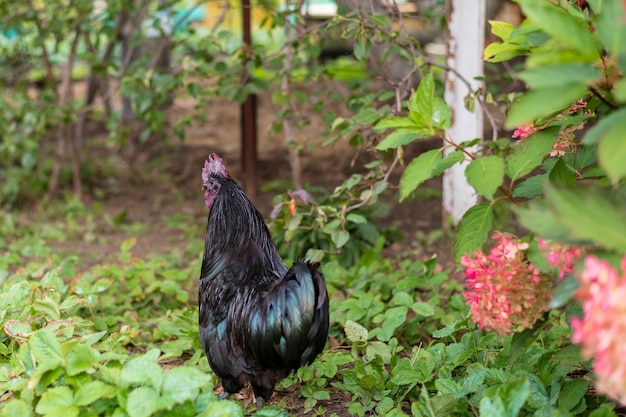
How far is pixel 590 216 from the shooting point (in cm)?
160

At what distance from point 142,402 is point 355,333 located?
1.32 meters

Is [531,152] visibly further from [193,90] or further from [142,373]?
[193,90]

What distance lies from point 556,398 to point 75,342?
65.4 inches

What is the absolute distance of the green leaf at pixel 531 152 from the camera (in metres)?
2.28

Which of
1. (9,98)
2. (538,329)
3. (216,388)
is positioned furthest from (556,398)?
(9,98)

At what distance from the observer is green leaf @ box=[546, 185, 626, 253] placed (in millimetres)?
1588

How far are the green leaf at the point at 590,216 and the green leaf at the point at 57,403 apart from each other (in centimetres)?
154

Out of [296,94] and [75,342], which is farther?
[296,94]

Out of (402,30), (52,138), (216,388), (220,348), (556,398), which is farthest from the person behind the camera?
(52,138)

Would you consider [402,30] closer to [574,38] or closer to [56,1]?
[574,38]

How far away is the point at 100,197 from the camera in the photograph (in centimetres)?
667

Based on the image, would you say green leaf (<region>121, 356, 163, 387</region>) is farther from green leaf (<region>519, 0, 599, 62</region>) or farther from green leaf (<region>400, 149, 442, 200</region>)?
green leaf (<region>519, 0, 599, 62</region>)

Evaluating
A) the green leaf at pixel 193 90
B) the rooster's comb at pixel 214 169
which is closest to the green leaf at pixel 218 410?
the rooster's comb at pixel 214 169

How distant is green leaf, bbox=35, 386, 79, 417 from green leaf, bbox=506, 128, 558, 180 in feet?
5.23
